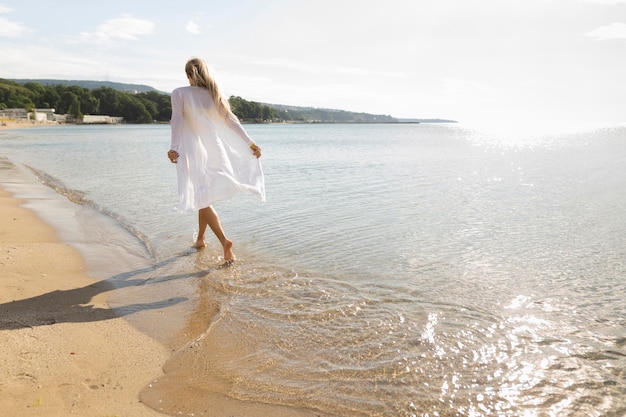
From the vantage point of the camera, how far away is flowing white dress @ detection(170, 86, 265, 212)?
19.8 feet

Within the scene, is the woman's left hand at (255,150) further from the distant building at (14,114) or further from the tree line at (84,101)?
the tree line at (84,101)

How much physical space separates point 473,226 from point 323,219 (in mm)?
2898

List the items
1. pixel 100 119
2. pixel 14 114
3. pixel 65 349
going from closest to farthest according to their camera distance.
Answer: pixel 65 349 → pixel 14 114 → pixel 100 119

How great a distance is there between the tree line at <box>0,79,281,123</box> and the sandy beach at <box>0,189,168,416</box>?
136274 millimetres

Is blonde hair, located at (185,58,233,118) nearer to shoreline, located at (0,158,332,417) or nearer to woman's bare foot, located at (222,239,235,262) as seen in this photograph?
woman's bare foot, located at (222,239,235,262)

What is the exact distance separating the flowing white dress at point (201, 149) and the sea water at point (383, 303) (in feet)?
3.32

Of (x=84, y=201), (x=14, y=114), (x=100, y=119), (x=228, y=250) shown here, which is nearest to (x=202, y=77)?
(x=228, y=250)

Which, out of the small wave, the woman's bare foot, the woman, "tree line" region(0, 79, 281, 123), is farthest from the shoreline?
"tree line" region(0, 79, 281, 123)

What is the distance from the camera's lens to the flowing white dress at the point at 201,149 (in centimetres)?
604

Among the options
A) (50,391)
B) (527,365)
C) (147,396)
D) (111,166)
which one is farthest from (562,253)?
(111,166)

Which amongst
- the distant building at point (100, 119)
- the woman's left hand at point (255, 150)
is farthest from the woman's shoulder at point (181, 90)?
the distant building at point (100, 119)

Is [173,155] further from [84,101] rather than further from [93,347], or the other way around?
[84,101]

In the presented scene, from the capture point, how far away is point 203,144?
620cm

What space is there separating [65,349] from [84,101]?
6726 inches
